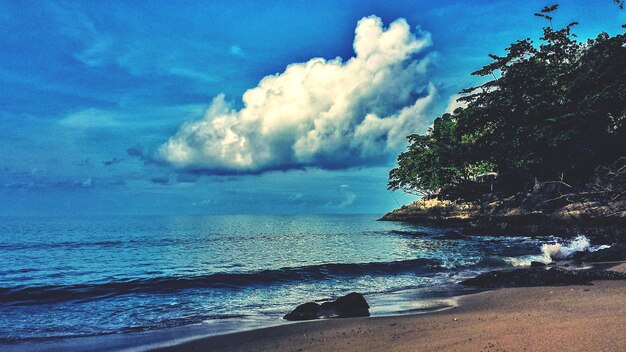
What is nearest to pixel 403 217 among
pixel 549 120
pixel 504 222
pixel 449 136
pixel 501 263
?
pixel 449 136

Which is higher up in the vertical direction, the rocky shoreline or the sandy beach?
the rocky shoreline

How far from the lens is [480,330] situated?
326 inches

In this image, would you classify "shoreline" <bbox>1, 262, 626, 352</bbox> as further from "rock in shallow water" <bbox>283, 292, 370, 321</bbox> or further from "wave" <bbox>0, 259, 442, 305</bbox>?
"wave" <bbox>0, 259, 442, 305</bbox>

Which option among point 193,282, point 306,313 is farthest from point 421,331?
point 193,282

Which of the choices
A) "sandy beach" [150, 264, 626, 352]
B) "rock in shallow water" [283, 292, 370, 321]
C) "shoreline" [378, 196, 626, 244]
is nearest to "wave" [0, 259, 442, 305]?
"rock in shallow water" [283, 292, 370, 321]

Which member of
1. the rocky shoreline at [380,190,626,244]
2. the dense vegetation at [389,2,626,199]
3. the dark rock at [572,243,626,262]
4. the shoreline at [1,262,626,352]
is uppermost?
the dense vegetation at [389,2,626,199]

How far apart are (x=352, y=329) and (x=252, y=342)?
234 cm

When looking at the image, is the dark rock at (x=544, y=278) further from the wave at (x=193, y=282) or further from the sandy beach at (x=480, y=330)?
the wave at (x=193, y=282)

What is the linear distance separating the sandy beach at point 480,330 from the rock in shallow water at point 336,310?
639 millimetres

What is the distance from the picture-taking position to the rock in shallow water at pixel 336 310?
456 inches

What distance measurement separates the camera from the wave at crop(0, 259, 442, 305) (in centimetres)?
1792

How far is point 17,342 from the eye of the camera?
34.6 ft

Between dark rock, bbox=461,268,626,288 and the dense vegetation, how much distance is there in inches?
984

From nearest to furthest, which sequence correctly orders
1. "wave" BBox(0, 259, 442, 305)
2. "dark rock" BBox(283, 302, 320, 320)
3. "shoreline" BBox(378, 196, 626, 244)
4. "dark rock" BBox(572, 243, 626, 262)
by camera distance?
1. "dark rock" BBox(283, 302, 320, 320)
2. "wave" BBox(0, 259, 442, 305)
3. "dark rock" BBox(572, 243, 626, 262)
4. "shoreline" BBox(378, 196, 626, 244)
